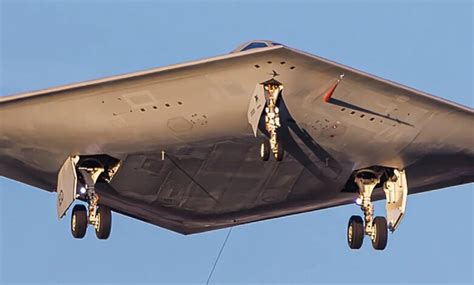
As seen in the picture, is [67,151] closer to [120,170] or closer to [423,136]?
[120,170]

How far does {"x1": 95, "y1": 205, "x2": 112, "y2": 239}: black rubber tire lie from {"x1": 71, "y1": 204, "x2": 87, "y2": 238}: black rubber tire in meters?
0.47

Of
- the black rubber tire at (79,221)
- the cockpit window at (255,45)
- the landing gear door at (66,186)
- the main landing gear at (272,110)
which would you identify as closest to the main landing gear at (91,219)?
the black rubber tire at (79,221)

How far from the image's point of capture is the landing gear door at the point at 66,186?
52.2 m

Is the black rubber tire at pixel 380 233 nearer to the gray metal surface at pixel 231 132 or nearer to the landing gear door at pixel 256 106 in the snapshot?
the gray metal surface at pixel 231 132

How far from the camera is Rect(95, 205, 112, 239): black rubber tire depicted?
54.5 meters

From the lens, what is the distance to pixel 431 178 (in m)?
56.6

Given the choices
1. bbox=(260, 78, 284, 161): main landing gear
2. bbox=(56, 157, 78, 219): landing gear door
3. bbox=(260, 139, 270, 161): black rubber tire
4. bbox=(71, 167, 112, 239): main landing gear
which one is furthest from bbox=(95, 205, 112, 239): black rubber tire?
bbox=(260, 78, 284, 161): main landing gear

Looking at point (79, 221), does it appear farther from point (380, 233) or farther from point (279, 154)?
point (380, 233)

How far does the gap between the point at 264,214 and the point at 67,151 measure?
10.3m

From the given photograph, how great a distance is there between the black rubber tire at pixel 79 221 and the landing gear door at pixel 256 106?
30.9ft

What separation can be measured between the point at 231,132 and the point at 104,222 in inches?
288

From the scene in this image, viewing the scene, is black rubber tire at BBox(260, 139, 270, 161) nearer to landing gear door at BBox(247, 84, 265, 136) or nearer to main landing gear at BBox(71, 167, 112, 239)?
landing gear door at BBox(247, 84, 265, 136)

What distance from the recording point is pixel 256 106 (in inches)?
1864

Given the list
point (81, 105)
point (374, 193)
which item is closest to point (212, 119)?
point (81, 105)
